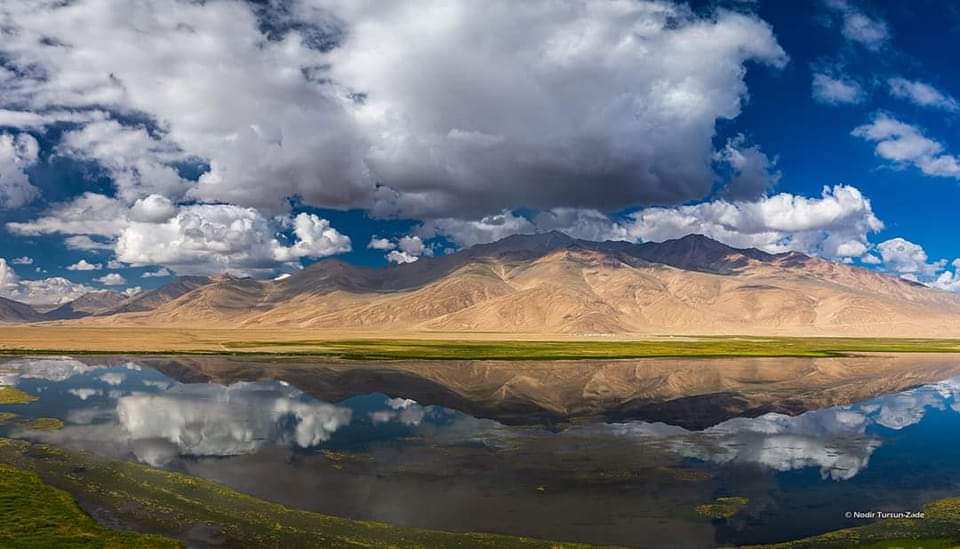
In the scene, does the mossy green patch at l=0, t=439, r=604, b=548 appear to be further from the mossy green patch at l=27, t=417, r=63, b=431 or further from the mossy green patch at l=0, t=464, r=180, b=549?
the mossy green patch at l=27, t=417, r=63, b=431

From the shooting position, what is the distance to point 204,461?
34.9 m

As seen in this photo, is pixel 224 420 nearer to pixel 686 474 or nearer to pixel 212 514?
pixel 212 514

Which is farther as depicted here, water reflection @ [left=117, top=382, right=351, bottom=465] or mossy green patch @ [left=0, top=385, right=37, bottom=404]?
mossy green patch @ [left=0, top=385, right=37, bottom=404]

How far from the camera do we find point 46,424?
44.3 meters

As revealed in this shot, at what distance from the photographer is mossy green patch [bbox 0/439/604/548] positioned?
23.0m

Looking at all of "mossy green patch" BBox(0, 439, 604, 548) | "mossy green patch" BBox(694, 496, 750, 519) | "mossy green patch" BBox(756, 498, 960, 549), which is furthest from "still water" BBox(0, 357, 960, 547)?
"mossy green patch" BBox(0, 439, 604, 548)

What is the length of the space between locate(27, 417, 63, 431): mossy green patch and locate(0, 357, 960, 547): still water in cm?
72

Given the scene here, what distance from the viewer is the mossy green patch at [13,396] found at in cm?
5393

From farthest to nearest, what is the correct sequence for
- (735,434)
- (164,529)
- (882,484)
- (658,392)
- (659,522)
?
(658,392)
(735,434)
(882,484)
(659,522)
(164,529)

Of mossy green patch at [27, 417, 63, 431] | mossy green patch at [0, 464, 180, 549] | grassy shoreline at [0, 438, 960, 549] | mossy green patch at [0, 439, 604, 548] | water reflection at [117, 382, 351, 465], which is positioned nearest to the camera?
mossy green patch at [0, 464, 180, 549]

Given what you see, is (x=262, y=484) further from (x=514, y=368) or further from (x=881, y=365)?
(x=881, y=365)

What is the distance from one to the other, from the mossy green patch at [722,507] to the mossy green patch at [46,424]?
40.7 meters

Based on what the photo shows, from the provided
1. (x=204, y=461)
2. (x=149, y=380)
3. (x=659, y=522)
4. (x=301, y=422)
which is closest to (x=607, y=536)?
(x=659, y=522)

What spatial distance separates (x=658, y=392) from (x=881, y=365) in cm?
6276
